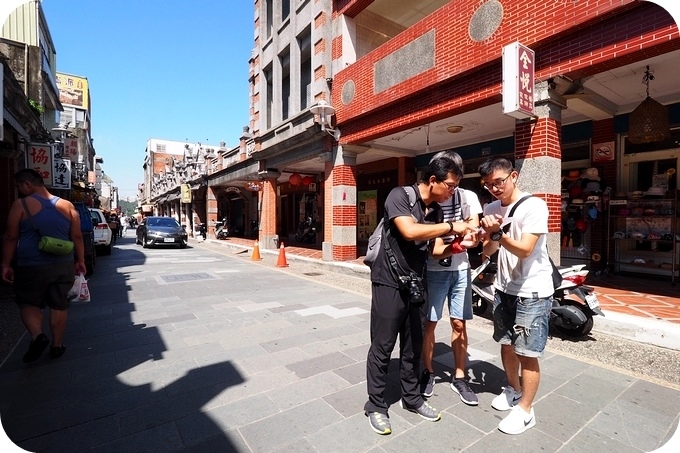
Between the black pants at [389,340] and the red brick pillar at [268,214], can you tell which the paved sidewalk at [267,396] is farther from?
the red brick pillar at [268,214]

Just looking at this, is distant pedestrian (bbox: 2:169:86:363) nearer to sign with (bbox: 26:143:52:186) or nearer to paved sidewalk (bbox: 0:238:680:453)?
paved sidewalk (bbox: 0:238:680:453)

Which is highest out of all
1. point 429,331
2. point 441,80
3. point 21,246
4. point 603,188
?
point 441,80

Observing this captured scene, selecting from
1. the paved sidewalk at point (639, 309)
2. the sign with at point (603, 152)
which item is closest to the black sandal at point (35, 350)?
the paved sidewalk at point (639, 309)

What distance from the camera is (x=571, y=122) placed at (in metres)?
8.33

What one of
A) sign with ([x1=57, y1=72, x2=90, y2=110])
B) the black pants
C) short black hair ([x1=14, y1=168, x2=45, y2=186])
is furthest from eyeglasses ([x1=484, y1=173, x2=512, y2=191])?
sign with ([x1=57, y1=72, x2=90, y2=110])

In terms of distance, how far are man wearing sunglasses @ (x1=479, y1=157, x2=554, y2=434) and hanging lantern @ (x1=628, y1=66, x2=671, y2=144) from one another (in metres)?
5.10

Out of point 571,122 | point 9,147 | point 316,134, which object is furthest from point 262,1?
point 571,122

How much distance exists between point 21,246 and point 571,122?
1056cm

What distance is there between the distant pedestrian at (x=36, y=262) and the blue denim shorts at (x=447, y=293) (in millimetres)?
3944

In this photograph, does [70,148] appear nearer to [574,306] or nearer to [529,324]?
[529,324]

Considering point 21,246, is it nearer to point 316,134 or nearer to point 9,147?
point 9,147

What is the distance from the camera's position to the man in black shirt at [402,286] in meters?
2.48

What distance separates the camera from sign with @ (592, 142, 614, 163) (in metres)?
7.73

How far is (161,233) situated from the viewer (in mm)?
17141
